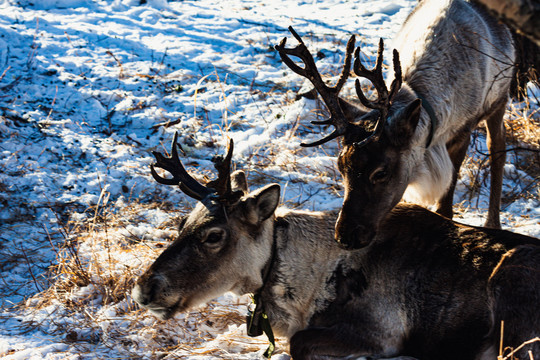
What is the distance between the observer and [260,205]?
11.3 feet

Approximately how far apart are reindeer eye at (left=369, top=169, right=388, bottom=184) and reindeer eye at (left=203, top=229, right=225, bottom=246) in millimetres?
1167

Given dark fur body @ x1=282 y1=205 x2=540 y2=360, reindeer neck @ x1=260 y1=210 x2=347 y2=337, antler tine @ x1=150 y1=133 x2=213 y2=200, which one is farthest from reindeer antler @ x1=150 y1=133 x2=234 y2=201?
dark fur body @ x1=282 y1=205 x2=540 y2=360

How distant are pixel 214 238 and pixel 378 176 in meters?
1.29

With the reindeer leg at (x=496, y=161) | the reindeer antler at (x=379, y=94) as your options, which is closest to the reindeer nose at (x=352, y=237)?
the reindeer antler at (x=379, y=94)

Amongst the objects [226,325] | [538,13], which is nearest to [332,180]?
[226,325]

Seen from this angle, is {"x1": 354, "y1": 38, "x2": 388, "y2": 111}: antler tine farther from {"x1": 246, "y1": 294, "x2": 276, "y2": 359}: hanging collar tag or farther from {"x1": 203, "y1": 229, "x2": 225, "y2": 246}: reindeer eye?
{"x1": 246, "y1": 294, "x2": 276, "y2": 359}: hanging collar tag

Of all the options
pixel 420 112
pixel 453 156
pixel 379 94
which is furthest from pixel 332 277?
pixel 453 156

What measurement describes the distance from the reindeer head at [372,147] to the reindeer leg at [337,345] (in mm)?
644

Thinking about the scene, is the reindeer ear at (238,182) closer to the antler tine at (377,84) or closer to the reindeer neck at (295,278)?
the reindeer neck at (295,278)

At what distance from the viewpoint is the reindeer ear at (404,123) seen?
3.86m

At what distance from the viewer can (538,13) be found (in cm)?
184

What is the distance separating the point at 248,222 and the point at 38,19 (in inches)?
299

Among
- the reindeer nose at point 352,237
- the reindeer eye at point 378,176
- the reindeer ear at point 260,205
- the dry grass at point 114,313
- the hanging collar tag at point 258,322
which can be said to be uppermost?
the reindeer eye at point 378,176

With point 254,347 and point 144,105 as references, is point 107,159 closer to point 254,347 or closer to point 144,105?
point 144,105
